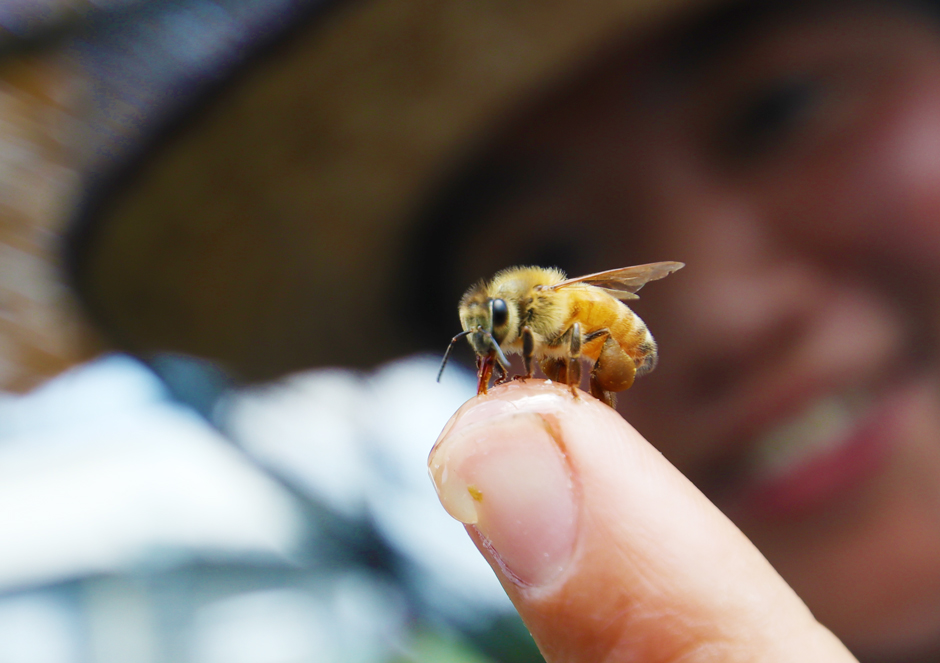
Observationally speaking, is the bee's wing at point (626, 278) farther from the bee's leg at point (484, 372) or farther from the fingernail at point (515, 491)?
the fingernail at point (515, 491)

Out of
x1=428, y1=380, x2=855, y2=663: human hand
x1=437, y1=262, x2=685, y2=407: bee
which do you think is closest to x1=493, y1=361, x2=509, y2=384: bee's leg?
x1=437, y1=262, x2=685, y2=407: bee

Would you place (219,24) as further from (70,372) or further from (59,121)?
(70,372)


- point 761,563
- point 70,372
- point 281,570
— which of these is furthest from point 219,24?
point 281,570

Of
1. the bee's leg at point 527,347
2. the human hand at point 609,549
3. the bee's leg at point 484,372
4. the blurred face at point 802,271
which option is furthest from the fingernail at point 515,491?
the blurred face at point 802,271

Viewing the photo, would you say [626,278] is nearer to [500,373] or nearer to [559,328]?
[559,328]

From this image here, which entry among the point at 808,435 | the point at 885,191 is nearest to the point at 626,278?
the point at 885,191

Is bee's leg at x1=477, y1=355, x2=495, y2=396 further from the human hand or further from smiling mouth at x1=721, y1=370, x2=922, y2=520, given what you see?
→ smiling mouth at x1=721, y1=370, x2=922, y2=520
